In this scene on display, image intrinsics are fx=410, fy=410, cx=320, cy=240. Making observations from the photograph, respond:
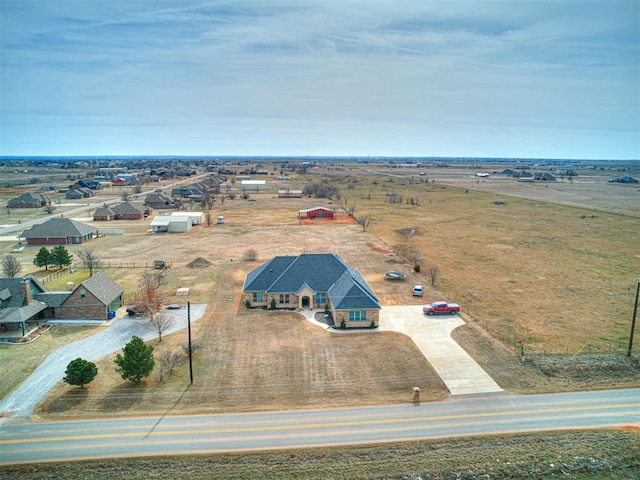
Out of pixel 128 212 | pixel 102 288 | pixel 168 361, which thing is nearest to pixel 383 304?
pixel 168 361

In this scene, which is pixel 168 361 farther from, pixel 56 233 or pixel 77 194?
pixel 77 194

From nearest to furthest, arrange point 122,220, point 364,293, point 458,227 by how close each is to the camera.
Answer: point 364,293, point 458,227, point 122,220

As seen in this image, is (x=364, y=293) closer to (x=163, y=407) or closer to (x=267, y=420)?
(x=267, y=420)

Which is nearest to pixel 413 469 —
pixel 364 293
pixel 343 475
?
pixel 343 475

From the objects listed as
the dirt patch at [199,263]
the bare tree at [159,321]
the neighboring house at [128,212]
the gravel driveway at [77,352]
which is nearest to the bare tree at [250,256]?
the dirt patch at [199,263]

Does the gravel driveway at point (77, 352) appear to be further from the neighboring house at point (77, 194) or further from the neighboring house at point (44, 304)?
the neighboring house at point (77, 194)

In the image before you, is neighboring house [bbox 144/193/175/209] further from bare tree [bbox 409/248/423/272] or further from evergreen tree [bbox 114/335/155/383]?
evergreen tree [bbox 114/335/155/383]

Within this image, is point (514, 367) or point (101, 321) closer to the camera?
point (514, 367)
